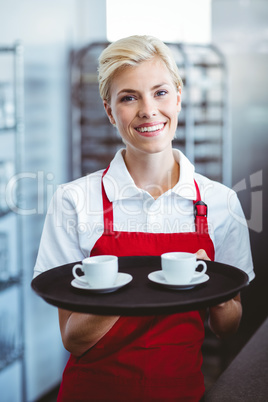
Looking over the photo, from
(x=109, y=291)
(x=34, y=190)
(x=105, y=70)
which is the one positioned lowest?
(x=109, y=291)

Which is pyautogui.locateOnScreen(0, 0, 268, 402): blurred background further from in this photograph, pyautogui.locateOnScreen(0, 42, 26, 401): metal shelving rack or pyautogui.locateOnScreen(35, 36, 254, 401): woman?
Result: pyautogui.locateOnScreen(35, 36, 254, 401): woman

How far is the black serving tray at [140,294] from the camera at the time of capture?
0.96 meters

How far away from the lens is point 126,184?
60.0 inches

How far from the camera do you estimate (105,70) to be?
1.48 meters

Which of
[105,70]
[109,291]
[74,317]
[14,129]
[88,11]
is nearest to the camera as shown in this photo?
[109,291]

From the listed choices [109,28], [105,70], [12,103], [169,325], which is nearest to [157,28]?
[109,28]

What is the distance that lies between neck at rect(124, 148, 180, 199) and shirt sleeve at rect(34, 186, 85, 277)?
0.82ft

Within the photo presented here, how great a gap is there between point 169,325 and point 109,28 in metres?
2.92

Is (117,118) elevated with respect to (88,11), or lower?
lower

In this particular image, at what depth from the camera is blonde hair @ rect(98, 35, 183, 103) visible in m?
1.40

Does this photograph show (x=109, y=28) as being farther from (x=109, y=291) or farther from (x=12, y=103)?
(x=109, y=291)

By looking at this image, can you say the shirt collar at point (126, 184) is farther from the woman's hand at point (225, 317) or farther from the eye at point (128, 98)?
the woman's hand at point (225, 317)

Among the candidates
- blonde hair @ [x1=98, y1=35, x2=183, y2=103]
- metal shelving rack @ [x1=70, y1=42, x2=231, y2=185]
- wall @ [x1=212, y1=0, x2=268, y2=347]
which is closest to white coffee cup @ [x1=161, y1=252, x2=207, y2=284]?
blonde hair @ [x1=98, y1=35, x2=183, y2=103]

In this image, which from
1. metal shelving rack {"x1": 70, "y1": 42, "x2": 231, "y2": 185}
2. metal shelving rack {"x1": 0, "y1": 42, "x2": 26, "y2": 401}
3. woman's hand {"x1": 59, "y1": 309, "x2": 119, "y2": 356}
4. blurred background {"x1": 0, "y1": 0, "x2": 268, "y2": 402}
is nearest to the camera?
woman's hand {"x1": 59, "y1": 309, "x2": 119, "y2": 356}
